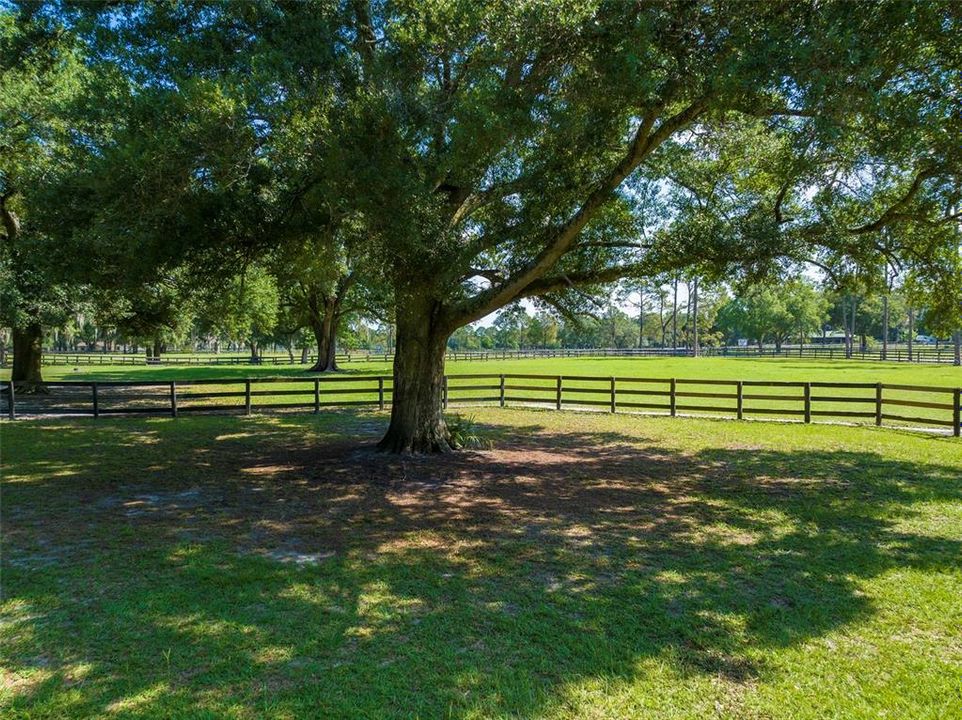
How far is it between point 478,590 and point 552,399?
15.9m

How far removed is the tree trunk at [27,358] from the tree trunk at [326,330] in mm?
15854

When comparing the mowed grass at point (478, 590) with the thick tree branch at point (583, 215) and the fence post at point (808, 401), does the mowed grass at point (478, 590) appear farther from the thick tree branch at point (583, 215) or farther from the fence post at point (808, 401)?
the fence post at point (808, 401)

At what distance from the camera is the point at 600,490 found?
333 inches

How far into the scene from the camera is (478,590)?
4.86 meters

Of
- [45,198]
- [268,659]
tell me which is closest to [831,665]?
[268,659]

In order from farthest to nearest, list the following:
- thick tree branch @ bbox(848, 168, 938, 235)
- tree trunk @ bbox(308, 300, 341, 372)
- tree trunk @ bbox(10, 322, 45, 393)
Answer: tree trunk @ bbox(308, 300, 341, 372), tree trunk @ bbox(10, 322, 45, 393), thick tree branch @ bbox(848, 168, 938, 235)

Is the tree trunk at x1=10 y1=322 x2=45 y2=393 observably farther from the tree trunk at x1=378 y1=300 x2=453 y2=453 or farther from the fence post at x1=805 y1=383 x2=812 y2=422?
the fence post at x1=805 y1=383 x2=812 y2=422

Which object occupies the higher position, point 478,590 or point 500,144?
point 500,144

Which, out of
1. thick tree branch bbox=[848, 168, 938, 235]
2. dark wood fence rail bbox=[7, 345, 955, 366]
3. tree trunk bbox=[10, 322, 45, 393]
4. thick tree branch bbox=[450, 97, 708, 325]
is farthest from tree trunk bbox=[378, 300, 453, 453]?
dark wood fence rail bbox=[7, 345, 955, 366]

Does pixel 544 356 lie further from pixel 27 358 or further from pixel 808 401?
pixel 808 401

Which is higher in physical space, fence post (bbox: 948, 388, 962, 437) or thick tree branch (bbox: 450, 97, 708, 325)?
thick tree branch (bbox: 450, 97, 708, 325)

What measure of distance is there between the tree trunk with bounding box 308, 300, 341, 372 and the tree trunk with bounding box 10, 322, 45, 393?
1585 centimetres

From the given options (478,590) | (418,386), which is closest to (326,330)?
(418,386)

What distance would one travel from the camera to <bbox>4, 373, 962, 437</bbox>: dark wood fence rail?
1505cm
